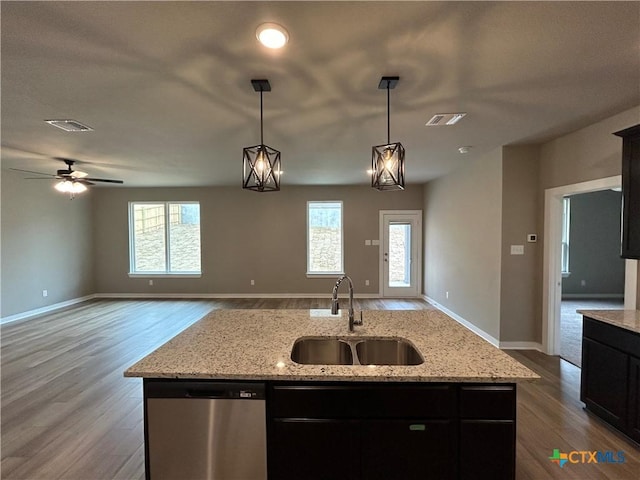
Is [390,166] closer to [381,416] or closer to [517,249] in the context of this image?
[381,416]

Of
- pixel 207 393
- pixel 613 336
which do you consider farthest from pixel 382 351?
pixel 613 336

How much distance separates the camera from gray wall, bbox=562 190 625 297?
7062mm

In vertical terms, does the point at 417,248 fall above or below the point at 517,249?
below

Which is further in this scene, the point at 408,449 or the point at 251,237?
the point at 251,237

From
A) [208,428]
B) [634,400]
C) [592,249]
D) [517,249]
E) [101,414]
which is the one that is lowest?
[101,414]

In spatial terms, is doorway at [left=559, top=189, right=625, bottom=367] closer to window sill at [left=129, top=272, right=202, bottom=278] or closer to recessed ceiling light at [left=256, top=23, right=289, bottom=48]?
recessed ceiling light at [left=256, top=23, right=289, bottom=48]

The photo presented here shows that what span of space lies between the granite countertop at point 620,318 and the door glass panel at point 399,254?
4.63m

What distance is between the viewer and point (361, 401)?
145 centimetres

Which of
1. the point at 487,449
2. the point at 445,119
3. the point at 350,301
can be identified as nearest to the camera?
the point at 487,449

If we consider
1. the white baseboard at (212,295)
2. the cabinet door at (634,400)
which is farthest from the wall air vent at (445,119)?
the white baseboard at (212,295)

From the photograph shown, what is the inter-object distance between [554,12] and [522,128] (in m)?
1.96

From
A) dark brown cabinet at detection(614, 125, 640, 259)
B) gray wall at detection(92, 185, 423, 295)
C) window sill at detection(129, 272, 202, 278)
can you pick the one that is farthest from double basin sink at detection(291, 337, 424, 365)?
window sill at detection(129, 272, 202, 278)

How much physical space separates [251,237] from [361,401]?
242 inches

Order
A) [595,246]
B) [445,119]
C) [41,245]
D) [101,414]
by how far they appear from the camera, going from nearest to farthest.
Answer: [101,414]
[445,119]
[41,245]
[595,246]
